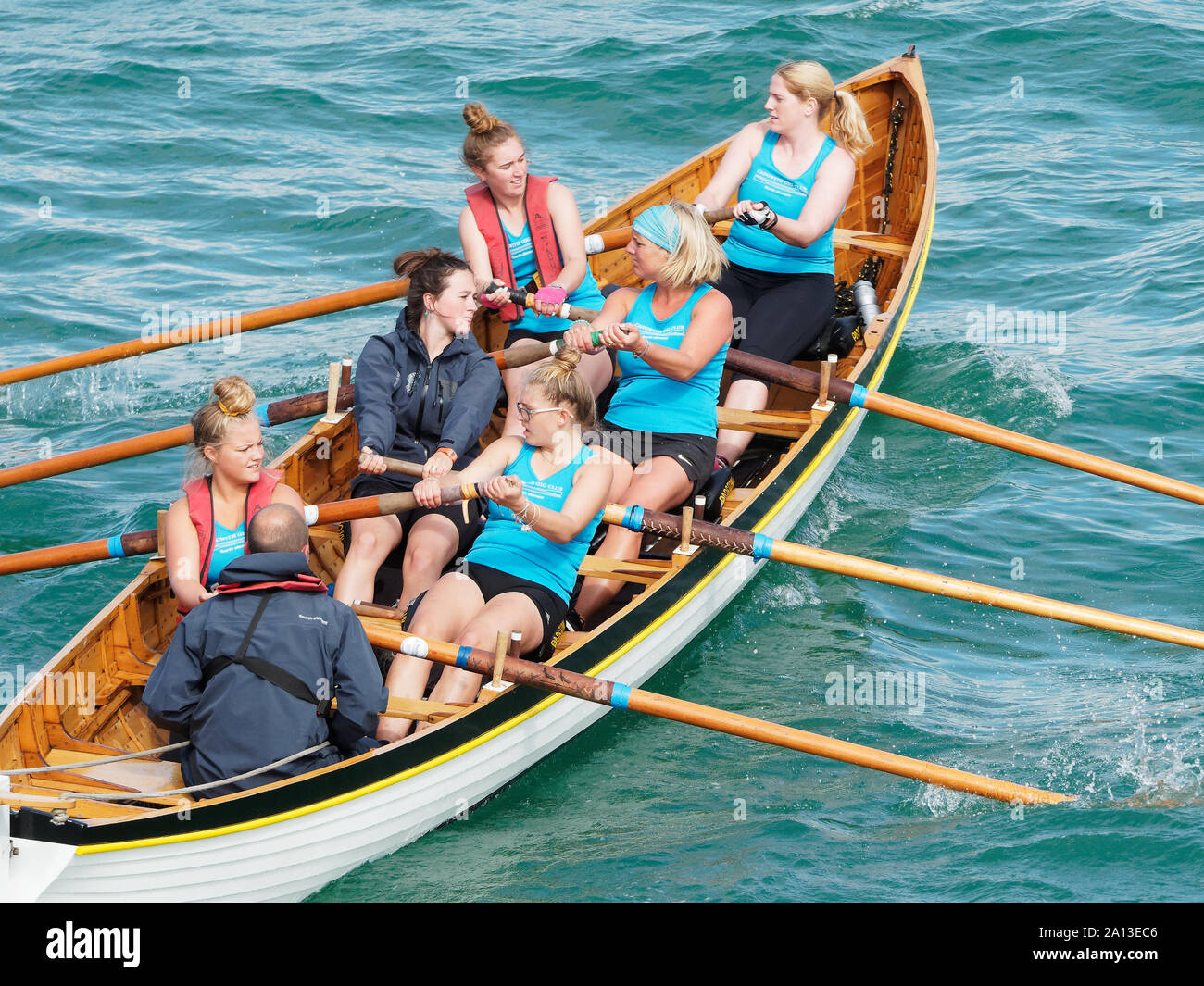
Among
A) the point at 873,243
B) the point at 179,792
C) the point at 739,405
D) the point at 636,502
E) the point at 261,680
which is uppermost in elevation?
the point at 873,243

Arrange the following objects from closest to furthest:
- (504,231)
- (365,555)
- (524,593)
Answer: (524,593)
(365,555)
(504,231)

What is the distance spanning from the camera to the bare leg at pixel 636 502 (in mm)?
6797

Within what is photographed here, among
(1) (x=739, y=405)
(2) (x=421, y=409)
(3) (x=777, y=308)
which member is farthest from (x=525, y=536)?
(3) (x=777, y=308)

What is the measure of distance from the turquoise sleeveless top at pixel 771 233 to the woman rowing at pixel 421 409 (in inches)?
88.3

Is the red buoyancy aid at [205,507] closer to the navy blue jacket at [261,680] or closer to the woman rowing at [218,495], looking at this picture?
the woman rowing at [218,495]

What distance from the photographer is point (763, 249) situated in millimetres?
8266

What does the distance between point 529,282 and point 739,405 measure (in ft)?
4.76

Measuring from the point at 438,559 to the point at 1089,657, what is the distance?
3.65 m

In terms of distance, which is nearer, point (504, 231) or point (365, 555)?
point (365, 555)

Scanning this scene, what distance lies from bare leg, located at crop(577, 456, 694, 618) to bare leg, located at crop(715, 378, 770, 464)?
1.01m

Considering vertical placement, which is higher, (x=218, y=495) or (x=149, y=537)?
(x=218, y=495)

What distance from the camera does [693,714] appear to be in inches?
218

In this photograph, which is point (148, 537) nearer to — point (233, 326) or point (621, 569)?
point (233, 326)

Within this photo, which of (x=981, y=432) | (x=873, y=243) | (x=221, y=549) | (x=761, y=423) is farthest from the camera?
(x=873, y=243)
